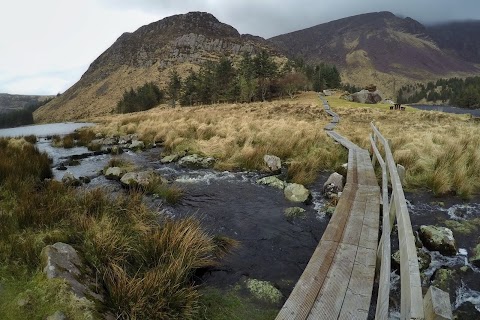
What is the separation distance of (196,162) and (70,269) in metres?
9.77

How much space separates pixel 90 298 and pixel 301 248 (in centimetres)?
418

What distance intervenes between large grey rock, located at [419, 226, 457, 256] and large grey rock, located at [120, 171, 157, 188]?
7733mm

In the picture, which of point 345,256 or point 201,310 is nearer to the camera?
point 201,310

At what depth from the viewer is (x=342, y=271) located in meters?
4.62

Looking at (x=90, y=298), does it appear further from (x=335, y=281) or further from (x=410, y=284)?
(x=410, y=284)

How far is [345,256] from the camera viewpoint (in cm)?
503

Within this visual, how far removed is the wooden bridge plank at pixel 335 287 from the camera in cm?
379

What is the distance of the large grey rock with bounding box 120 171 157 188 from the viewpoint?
966cm

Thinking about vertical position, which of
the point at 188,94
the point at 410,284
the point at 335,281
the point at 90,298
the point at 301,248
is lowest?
the point at 301,248

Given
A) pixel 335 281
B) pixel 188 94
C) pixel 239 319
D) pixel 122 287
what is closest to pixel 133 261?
pixel 122 287

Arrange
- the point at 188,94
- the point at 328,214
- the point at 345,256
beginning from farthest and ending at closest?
the point at 188,94 < the point at 328,214 < the point at 345,256

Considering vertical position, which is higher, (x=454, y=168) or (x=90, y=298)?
(x=90, y=298)

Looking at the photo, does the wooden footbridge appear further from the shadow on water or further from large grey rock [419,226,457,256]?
large grey rock [419,226,457,256]

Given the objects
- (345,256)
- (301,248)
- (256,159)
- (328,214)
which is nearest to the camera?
(345,256)
